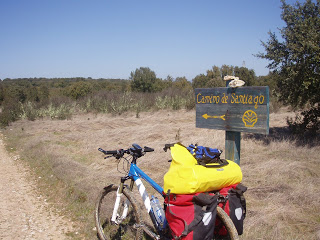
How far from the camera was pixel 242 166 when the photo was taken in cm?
579

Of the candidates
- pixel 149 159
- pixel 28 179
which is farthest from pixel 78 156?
pixel 149 159

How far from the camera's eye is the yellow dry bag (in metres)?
2.41

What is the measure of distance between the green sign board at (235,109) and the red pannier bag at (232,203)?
3.15ft

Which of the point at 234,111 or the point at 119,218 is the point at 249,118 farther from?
the point at 119,218

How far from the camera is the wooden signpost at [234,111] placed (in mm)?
3311

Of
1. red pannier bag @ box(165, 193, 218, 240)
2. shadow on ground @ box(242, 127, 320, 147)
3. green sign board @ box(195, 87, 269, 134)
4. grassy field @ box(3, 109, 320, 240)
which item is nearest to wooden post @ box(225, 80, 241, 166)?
green sign board @ box(195, 87, 269, 134)

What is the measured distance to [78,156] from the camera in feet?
26.3

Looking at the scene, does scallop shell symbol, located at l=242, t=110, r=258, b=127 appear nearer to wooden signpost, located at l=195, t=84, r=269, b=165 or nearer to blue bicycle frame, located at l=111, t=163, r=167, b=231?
wooden signpost, located at l=195, t=84, r=269, b=165

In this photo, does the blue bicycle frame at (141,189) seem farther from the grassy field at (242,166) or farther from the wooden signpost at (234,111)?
the wooden signpost at (234,111)

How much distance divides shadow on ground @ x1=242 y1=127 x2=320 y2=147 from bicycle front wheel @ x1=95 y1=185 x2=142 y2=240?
5335mm

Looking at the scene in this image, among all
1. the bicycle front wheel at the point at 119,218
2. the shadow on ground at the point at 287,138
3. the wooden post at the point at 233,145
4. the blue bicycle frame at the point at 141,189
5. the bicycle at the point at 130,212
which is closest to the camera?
the bicycle at the point at 130,212

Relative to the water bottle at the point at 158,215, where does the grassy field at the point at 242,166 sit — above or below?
below

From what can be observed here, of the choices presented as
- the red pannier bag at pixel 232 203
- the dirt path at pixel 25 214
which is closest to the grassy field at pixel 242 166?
the dirt path at pixel 25 214

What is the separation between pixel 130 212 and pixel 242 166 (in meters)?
3.04
